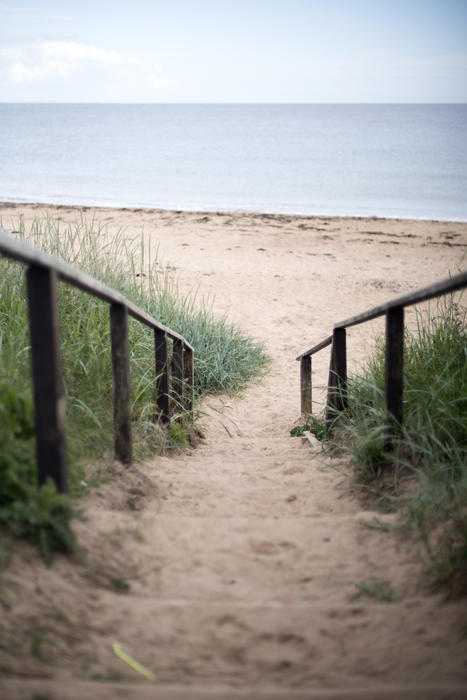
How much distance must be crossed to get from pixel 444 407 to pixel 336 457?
1.16 metres

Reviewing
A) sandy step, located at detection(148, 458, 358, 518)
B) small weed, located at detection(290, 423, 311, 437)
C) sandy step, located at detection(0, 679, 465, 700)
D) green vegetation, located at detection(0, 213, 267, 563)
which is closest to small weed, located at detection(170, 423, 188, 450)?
green vegetation, located at detection(0, 213, 267, 563)

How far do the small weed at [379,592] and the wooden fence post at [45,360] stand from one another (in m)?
1.24

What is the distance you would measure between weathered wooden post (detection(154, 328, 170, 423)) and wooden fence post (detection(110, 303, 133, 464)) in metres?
1.00

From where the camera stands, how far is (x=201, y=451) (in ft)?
16.0

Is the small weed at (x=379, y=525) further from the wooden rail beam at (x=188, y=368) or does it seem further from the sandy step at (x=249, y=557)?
the wooden rail beam at (x=188, y=368)

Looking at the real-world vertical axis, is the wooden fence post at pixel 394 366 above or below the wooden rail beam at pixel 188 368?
above

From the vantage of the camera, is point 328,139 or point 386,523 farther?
point 328,139

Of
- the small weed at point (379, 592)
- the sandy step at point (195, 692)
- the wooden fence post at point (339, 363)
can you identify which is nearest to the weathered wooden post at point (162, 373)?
the wooden fence post at point (339, 363)

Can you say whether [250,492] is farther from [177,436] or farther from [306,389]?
[306,389]

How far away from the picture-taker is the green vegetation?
2.09 meters

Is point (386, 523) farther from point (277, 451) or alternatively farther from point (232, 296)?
point (232, 296)

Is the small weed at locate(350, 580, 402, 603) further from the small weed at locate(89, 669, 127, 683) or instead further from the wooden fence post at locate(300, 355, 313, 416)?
the wooden fence post at locate(300, 355, 313, 416)

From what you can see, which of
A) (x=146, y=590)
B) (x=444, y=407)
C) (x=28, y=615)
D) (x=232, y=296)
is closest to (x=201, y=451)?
(x=444, y=407)

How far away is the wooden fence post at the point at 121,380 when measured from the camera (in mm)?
3068
